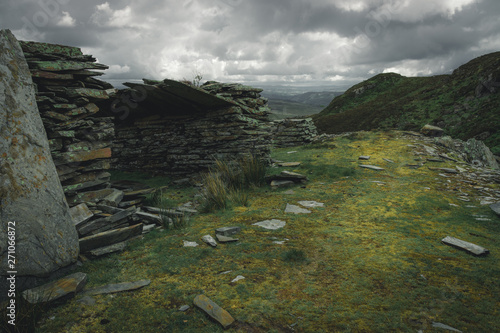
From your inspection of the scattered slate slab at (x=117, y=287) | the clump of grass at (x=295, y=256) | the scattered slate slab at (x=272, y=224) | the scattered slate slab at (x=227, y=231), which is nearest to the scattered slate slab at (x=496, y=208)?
the scattered slate slab at (x=272, y=224)

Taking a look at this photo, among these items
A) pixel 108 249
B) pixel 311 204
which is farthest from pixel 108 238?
pixel 311 204

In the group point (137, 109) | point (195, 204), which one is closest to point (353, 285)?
point (195, 204)

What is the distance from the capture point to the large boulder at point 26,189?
2.67 meters

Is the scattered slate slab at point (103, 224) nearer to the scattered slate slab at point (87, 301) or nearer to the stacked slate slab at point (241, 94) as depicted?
the scattered slate slab at point (87, 301)

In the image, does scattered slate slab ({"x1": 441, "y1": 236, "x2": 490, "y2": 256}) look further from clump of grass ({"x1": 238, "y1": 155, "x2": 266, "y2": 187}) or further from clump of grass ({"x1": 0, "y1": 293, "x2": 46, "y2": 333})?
clump of grass ({"x1": 0, "y1": 293, "x2": 46, "y2": 333})

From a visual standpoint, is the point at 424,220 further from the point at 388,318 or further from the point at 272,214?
the point at 388,318

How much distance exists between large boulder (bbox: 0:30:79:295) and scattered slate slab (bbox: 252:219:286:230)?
2.69 m

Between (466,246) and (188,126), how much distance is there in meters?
7.73

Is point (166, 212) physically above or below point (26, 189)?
below

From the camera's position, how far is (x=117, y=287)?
109 inches

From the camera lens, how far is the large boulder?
2674 mm

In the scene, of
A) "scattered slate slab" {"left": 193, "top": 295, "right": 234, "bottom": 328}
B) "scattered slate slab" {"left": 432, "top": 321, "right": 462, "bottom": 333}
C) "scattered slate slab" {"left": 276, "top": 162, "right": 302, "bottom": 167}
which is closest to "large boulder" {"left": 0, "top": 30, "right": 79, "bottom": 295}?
"scattered slate slab" {"left": 193, "top": 295, "right": 234, "bottom": 328}

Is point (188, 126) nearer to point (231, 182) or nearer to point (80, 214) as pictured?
point (231, 182)

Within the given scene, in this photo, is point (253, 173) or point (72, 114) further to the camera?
point (253, 173)
